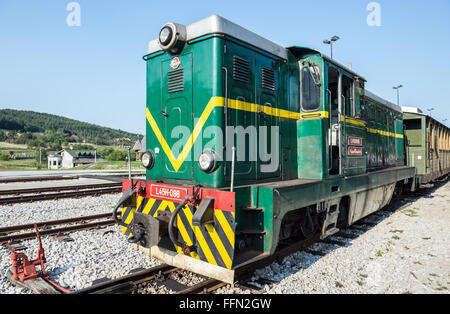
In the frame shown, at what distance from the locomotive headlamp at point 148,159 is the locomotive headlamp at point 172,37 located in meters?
1.72

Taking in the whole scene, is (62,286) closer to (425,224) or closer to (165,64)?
(165,64)

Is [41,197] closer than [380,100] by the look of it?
No

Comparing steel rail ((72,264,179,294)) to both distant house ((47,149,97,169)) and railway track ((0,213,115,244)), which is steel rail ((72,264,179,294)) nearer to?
railway track ((0,213,115,244))

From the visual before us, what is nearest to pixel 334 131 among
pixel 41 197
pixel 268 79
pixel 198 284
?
pixel 268 79

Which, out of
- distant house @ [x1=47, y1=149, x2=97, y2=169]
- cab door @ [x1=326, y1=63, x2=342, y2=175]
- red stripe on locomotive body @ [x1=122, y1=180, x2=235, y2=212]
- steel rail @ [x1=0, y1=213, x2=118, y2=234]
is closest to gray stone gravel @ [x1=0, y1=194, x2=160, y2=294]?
steel rail @ [x1=0, y1=213, x2=118, y2=234]

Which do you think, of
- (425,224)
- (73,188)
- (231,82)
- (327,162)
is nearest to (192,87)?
(231,82)

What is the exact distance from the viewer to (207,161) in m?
3.84

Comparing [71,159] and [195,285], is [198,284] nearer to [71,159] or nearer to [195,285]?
[195,285]

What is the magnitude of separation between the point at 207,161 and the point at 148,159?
1524 millimetres

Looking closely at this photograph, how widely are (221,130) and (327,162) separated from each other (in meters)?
2.30

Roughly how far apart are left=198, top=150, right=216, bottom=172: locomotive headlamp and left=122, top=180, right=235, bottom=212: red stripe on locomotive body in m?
0.29

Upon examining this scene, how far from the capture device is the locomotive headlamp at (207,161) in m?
3.82

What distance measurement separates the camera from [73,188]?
40.8ft

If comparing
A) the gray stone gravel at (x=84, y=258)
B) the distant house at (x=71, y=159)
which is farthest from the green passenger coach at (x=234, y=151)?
the distant house at (x=71, y=159)
